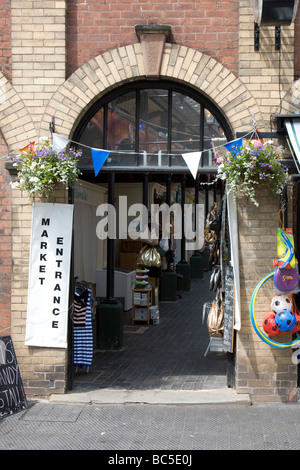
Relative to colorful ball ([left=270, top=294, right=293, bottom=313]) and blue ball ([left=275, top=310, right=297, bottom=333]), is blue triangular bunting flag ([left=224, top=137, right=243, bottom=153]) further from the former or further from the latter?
blue ball ([left=275, top=310, right=297, bottom=333])

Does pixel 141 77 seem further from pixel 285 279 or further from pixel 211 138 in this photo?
pixel 285 279

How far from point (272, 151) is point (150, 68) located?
1.79m

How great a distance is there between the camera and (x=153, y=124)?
732cm

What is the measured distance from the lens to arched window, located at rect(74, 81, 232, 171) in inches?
285

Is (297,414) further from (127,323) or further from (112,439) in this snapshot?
(127,323)

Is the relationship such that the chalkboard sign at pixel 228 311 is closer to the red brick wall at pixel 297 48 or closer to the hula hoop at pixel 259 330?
the hula hoop at pixel 259 330

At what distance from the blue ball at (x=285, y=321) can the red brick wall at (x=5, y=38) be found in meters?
4.33

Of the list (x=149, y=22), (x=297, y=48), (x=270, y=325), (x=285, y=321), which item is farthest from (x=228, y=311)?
(x=149, y=22)

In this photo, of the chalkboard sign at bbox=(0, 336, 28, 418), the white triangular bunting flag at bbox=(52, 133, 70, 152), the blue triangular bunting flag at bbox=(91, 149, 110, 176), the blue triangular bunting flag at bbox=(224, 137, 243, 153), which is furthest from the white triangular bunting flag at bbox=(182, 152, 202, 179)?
the chalkboard sign at bbox=(0, 336, 28, 418)

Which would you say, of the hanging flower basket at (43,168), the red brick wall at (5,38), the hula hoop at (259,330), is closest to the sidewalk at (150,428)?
the hula hoop at (259,330)

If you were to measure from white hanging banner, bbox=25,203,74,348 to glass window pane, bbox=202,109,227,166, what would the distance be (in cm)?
182

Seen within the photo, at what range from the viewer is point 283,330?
→ 6.57 m

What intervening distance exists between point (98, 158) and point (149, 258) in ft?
17.5
